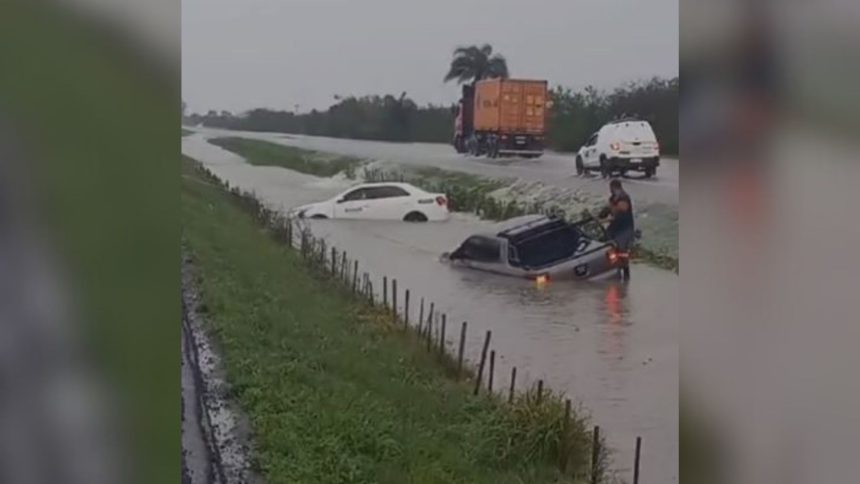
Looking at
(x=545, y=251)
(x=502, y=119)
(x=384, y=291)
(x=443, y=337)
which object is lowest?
(x=443, y=337)

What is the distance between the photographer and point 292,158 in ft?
7.65

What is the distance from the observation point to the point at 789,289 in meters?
2.25

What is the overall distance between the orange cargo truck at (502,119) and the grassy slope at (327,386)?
54 centimetres

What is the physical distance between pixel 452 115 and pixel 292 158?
1.42 feet

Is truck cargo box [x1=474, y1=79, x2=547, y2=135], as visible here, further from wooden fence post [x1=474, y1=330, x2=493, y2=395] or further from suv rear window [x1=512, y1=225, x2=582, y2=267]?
wooden fence post [x1=474, y1=330, x2=493, y2=395]

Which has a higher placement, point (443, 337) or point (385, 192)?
point (385, 192)

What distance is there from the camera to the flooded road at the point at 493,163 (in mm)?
2293

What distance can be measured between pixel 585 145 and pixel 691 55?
35 cm

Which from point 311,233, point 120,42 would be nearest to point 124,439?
point 311,233

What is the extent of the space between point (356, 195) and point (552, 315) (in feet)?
1.95

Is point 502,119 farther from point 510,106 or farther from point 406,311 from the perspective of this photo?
point 406,311

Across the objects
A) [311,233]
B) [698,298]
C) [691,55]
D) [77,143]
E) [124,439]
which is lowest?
[124,439]

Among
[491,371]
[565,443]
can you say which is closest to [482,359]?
[491,371]

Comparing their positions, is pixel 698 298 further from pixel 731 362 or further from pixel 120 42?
pixel 120 42
